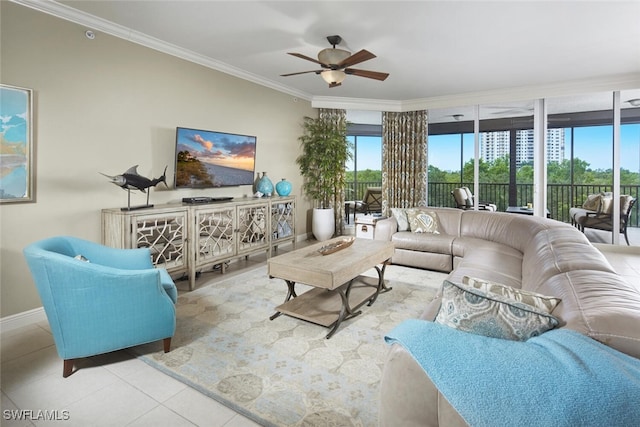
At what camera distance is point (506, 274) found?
280cm

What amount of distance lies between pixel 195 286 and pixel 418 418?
10.3ft

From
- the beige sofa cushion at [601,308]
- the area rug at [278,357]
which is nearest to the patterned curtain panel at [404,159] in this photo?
the area rug at [278,357]

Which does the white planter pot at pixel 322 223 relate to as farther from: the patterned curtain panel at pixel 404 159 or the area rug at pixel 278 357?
the area rug at pixel 278 357

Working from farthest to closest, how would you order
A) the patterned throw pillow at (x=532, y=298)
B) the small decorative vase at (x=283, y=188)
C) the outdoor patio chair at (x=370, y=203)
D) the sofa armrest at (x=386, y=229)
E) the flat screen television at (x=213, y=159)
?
the outdoor patio chair at (x=370, y=203) < the small decorative vase at (x=283, y=188) < the sofa armrest at (x=386, y=229) < the flat screen television at (x=213, y=159) < the patterned throw pillow at (x=532, y=298)

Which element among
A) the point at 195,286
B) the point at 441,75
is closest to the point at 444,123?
the point at 441,75

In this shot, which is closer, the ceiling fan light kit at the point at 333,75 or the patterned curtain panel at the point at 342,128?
the ceiling fan light kit at the point at 333,75

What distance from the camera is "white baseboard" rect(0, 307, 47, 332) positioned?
2719 millimetres

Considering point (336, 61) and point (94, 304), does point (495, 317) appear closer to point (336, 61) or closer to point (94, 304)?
point (94, 304)

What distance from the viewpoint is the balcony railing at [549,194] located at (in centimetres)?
577

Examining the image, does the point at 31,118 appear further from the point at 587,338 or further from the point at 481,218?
the point at 481,218

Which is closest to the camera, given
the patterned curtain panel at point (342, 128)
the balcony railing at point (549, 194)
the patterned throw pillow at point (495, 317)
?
the patterned throw pillow at point (495, 317)

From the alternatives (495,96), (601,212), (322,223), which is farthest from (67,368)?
(601,212)

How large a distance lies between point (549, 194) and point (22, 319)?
7422mm

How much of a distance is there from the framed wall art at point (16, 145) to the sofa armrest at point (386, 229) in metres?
3.81
